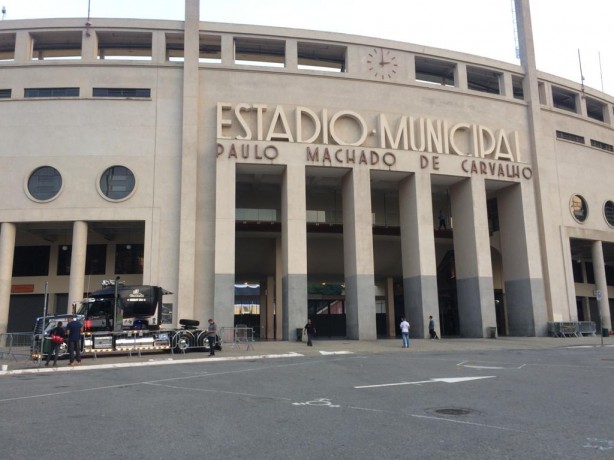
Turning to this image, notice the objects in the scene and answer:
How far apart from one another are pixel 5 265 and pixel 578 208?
133ft

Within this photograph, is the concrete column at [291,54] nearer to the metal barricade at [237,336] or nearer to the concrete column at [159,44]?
the concrete column at [159,44]

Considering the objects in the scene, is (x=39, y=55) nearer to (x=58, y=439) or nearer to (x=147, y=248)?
(x=147, y=248)

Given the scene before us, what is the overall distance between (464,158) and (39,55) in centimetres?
3080

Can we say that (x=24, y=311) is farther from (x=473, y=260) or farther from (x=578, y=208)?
(x=578, y=208)

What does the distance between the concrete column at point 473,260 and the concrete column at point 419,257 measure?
9.62ft

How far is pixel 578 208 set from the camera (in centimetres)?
4034

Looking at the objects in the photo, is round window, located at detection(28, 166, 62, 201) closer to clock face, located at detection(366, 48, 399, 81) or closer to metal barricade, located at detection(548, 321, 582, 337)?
clock face, located at detection(366, 48, 399, 81)

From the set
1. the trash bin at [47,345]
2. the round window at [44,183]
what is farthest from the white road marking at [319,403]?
the round window at [44,183]

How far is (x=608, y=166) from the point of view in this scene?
43281 mm

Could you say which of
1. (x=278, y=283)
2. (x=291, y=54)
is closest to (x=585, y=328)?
(x=278, y=283)

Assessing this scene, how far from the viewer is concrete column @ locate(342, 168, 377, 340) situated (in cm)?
3170

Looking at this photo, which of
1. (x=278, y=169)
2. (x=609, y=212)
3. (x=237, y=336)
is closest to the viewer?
(x=237, y=336)

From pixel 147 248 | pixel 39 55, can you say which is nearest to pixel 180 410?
pixel 147 248

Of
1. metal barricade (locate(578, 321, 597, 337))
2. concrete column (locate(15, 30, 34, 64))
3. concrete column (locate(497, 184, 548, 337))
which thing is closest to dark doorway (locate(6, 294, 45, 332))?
concrete column (locate(15, 30, 34, 64))
